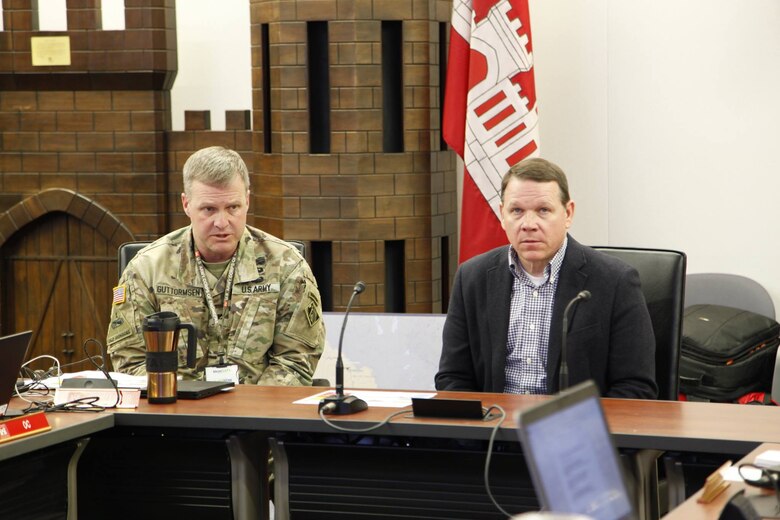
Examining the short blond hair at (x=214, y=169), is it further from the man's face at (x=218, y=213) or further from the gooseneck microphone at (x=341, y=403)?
the gooseneck microphone at (x=341, y=403)

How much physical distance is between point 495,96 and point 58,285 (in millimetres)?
2670

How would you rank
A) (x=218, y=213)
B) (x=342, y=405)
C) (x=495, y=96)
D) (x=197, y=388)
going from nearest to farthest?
(x=342, y=405)
(x=197, y=388)
(x=218, y=213)
(x=495, y=96)

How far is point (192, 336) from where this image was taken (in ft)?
11.0

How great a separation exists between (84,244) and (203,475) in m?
3.53

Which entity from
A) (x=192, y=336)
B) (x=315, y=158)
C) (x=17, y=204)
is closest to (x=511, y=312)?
(x=192, y=336)

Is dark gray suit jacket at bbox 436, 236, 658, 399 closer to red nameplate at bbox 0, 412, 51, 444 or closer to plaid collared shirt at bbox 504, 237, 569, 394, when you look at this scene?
plaid collared shirt at bbox 504, 237, 569, 394

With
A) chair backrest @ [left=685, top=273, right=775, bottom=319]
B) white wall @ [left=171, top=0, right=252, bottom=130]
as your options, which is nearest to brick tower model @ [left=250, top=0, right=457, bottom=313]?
white wall @ [left=171, top=0, right=252, bottom=130]

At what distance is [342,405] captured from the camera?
120 inches

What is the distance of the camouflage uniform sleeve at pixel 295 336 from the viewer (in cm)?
373

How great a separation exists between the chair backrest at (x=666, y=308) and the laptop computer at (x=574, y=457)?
1879 mm

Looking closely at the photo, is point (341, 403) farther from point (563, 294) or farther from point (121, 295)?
point (121, 295)

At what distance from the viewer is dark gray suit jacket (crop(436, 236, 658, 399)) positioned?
11.0ft

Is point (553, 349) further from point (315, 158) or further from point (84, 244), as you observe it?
point (84, 244)

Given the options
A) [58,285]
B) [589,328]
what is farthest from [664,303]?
[58,285]
